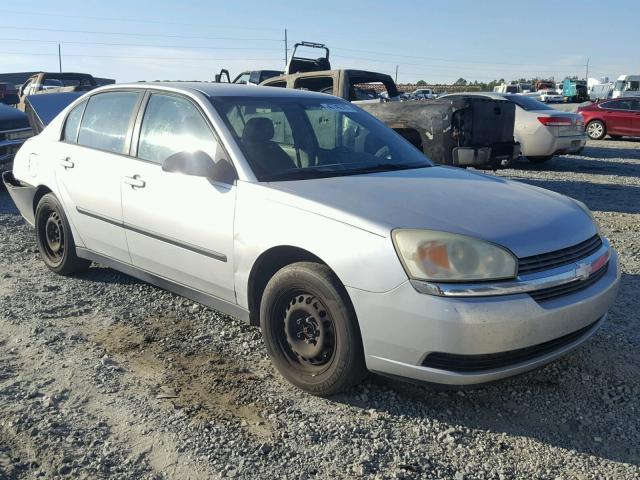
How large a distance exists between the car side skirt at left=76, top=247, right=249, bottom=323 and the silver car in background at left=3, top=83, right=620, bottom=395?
1 centimetres

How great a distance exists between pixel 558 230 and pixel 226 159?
188 centimetres

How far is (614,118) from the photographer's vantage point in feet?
62.5

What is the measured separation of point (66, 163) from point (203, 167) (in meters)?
1.80

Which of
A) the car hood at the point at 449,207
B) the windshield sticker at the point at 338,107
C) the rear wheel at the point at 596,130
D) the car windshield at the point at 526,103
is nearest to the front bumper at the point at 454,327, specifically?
the car hood at the point at 449,207

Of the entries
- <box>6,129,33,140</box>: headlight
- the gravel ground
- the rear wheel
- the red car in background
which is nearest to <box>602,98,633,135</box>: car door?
the red car in background

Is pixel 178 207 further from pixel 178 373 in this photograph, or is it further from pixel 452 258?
pixel 452 258

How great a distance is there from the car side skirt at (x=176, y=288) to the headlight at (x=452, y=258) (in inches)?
45.7

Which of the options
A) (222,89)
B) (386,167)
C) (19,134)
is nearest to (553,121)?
(386,167)

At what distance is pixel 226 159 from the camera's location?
3580 millimetres

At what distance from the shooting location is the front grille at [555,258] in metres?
2.82

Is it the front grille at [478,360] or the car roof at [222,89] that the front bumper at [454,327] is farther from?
the car roof at [222,89]

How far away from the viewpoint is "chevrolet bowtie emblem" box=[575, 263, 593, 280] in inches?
118

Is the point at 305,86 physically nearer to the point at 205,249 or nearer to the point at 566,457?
the point at 205,249

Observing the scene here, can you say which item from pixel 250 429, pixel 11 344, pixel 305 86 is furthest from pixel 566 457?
pixel 305 86
